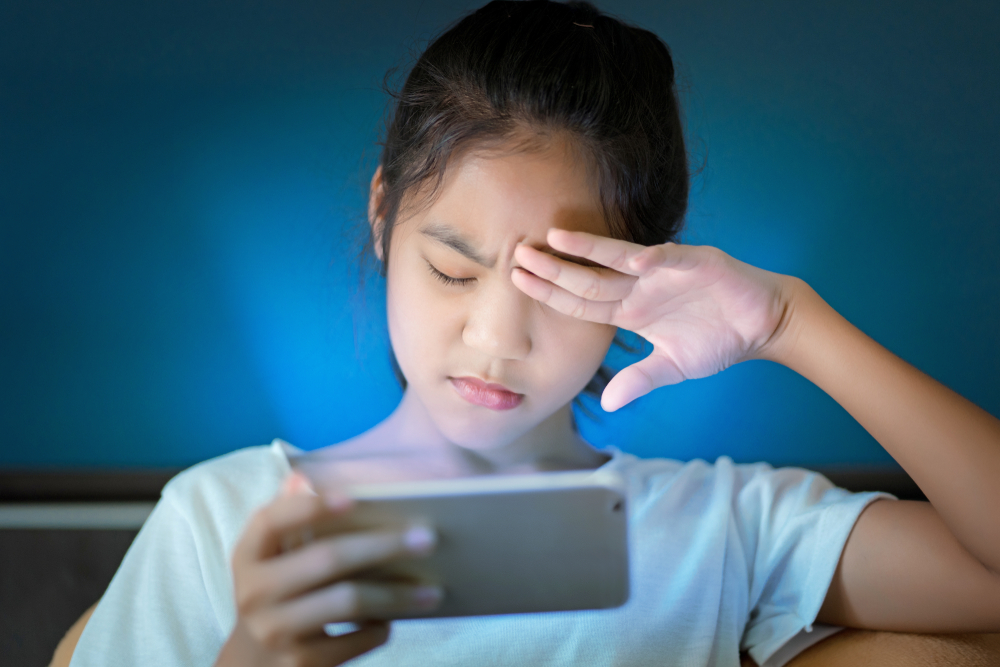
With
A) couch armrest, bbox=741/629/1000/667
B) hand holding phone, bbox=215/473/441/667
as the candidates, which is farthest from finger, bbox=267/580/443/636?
couch armrest, bbox=741/629/1000/667

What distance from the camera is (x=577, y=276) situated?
2.39ft

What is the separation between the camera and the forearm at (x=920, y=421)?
708 millimetres

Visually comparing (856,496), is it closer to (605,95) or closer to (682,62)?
(605,95)

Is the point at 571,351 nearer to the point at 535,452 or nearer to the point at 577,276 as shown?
the point at 577,276

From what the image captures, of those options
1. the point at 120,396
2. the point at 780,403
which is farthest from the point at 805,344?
the point at 120,396

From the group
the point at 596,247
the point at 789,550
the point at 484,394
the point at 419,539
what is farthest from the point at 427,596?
the point at 789,550

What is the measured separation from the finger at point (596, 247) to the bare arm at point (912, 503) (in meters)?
0.24

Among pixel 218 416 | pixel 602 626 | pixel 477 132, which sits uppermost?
pixel 477 132

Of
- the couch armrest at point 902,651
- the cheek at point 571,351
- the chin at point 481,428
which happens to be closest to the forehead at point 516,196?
the cheek at point 571,351

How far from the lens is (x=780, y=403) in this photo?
1.26m

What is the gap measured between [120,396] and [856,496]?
1232mm

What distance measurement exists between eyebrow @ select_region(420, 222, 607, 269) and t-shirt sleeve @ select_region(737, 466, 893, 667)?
46 cm

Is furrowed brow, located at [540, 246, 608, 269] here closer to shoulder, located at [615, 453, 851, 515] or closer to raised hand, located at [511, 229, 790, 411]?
raised hand, located at [511, 229, 790, 411]

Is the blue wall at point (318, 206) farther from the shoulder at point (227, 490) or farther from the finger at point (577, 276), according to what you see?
the finger at point (577, 276)
